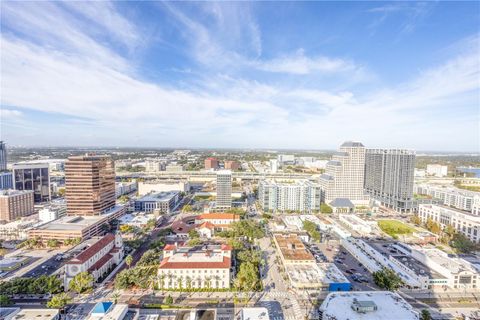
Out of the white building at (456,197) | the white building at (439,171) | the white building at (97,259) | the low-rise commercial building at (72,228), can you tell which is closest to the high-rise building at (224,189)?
the low-rise commercial building at (72,228)

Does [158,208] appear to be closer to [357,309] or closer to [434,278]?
[357,309]

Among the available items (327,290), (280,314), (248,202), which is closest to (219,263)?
(280,314)

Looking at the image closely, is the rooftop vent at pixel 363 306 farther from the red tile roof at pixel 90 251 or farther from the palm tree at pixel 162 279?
the red tile roof at pixel 90 251

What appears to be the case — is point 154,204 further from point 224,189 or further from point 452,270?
point 452,270

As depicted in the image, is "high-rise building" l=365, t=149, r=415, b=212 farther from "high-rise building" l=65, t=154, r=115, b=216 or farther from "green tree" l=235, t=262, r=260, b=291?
"high-rise building" l=65, t=154, r=115, b=216

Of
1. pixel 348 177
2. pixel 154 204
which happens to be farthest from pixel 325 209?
pixel 154 204

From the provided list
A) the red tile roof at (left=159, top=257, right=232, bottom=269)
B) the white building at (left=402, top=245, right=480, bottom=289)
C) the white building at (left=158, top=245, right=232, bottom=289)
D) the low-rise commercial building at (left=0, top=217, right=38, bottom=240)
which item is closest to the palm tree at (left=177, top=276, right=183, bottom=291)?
the white building at (left=158, top=245, right=232, bottom=289)

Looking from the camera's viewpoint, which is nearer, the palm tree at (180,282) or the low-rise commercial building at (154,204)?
the palm tree at (180,282)
